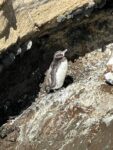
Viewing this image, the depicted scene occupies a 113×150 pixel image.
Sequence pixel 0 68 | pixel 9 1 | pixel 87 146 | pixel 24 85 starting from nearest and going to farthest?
pixel 87 146
pixel 9 1
pixel 0 68
pixel 24 85

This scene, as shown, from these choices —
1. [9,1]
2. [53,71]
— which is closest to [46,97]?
[53,71]

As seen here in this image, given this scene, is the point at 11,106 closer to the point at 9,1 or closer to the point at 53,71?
the point at 53,71

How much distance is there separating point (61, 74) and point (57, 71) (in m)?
0.11

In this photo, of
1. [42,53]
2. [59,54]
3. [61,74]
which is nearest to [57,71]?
[61,74]

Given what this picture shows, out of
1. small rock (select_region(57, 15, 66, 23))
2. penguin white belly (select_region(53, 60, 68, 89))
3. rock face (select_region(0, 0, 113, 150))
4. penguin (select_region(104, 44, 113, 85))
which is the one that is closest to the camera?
rock face (select_region(0, 0, 113, 150))

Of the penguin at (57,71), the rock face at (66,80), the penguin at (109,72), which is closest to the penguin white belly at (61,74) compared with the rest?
the penguin at (57,71)

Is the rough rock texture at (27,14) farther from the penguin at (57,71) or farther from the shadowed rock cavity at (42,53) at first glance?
the penguin at (57,71)

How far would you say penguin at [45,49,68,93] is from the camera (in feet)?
39.3

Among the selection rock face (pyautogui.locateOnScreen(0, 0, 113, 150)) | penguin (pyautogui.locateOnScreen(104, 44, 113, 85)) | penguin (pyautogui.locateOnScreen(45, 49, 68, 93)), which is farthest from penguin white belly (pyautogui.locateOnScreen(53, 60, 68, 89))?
penguin (pyautogui.locateOnScreen(104, 44, 113, 85))

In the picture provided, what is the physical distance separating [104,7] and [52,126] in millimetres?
2441

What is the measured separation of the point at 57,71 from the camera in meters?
11.9

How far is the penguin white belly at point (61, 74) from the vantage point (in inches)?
471

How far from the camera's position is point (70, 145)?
10211mm

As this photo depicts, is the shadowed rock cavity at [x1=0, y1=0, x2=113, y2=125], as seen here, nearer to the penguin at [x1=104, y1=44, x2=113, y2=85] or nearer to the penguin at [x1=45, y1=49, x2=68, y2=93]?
the penguin at [x1=45, y1=49, x2=68, y2=93]
